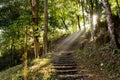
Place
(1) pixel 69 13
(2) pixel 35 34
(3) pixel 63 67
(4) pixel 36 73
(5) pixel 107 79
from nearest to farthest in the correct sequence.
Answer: (5) pixel 107 79, (4) pixel 36 73, (3) pixel 63 67, (2) pixel 35 34, (1) pixel 69 13

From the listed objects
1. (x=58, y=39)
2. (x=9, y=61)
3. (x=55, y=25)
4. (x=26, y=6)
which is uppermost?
(x=26, y=6)

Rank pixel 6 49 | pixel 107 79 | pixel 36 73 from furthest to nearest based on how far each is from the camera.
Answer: pixel 6 49 < pixel 36 73 < pixel 107 79

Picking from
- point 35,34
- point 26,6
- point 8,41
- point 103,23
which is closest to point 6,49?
point 8,41

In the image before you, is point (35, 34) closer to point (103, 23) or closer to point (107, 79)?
point (103, 23)

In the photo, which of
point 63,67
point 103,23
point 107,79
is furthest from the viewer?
point 103,23

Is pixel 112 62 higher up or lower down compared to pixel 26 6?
lower down

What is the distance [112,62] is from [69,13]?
92.1 ft

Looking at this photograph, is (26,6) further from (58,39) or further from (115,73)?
(115,73)

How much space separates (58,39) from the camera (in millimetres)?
30312

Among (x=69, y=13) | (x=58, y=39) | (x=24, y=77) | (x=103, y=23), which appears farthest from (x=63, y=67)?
(x=69, y=13)

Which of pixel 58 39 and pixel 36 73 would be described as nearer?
pixel 36 73

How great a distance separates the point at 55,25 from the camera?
26.2 meters

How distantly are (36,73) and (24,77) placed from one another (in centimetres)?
68

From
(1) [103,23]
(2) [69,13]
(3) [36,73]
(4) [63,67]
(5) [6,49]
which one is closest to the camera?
(3) [36,73]
